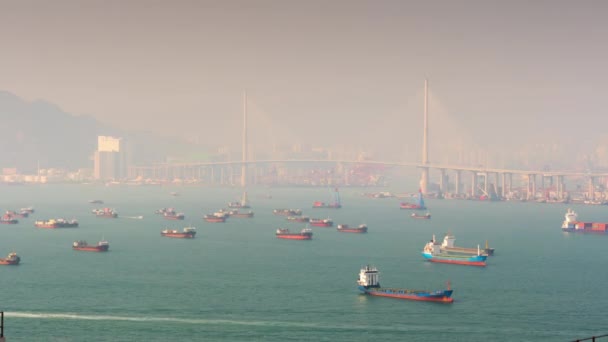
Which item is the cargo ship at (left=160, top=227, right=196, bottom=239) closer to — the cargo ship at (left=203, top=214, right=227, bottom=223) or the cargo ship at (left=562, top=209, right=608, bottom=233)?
the cargo ship at (left=203, top=214, right=227, bottom=223)

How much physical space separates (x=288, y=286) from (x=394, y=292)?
185 inches

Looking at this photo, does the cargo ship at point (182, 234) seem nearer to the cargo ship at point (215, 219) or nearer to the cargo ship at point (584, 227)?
the cargo ship at point (215, 219)

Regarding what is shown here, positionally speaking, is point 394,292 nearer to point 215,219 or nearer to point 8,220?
point 215,219

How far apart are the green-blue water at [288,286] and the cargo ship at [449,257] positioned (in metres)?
0.58

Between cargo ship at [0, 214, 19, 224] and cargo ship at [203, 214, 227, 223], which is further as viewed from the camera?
cargo ship at [203, 214, 227, 223]

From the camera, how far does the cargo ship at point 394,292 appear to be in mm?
40469

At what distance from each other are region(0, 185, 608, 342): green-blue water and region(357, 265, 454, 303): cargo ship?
64 centimetres

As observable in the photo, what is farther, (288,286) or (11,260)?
(11,260)

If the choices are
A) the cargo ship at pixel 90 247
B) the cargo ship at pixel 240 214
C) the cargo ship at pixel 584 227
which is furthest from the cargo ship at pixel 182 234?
the cargo ship at pixel 584 227

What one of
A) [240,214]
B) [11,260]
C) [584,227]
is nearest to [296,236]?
[11,260]

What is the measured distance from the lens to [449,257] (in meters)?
53.8

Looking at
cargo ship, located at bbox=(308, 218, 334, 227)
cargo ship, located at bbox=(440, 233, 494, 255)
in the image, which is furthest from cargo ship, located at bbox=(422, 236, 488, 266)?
cargo ship, located at bbox=(308, 218, 334, 227)

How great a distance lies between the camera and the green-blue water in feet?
115

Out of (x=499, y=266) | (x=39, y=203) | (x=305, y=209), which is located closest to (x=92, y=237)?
(x=499, y=266)
